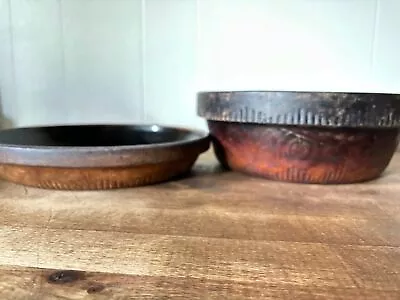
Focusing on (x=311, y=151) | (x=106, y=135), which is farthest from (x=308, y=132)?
(x=106, y=135)

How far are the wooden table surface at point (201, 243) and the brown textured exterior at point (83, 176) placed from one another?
13mm

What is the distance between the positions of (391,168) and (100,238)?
523 millimetres

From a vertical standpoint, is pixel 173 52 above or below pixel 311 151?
above

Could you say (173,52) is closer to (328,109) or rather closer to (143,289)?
(328,109)

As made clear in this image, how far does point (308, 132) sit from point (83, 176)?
29 cm

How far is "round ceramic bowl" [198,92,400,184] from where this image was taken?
535mm

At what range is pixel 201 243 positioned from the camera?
38 centimetres

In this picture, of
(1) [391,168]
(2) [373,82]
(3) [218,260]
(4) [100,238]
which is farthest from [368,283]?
(2) [373,82]

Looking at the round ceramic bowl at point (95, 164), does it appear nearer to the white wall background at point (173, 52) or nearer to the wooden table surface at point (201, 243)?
the wooden table surface at point (201, 243)

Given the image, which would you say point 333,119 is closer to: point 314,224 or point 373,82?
point 314,224

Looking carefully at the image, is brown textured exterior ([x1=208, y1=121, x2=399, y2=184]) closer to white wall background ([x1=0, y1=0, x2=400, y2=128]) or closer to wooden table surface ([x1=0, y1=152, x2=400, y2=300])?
wooden table surface ([x1=0, y1=152, x2=400, y2=300])

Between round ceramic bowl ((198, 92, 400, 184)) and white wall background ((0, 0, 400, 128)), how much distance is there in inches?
10.1

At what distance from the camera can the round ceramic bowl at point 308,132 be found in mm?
535

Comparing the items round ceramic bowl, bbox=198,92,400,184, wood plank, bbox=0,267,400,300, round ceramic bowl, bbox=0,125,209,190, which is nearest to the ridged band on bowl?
round ceramic bowl, bbox=198,92,400,184
